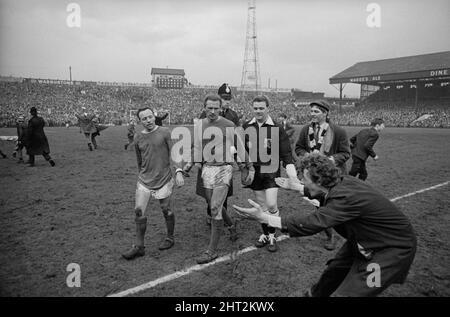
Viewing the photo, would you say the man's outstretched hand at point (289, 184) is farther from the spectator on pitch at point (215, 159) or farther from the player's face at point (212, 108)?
the player's face at point (212, 108)

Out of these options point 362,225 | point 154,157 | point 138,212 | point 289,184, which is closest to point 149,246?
point 138,212

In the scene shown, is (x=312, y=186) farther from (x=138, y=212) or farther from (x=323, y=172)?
(x=138, y=212)

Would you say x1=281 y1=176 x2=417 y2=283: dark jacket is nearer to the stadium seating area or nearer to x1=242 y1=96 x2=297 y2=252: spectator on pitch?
x1=242 y1=96 x2=297 y2=252: spectator on pitch

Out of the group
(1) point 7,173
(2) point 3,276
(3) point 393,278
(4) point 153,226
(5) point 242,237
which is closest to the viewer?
(3) point 393,278

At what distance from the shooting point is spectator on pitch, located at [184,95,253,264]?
3998 millimetres

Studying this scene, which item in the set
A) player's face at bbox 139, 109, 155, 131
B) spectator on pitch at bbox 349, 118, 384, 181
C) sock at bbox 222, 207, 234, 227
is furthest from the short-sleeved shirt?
spectator on pitch at bbox 349, 118, 384, 181

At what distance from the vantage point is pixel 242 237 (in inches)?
190

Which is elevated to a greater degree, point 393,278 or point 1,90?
point 1,90

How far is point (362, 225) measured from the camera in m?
2.28

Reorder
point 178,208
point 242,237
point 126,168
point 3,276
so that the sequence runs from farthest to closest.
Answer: point 126,168, point 178,208, point 242,237, point 3,276
